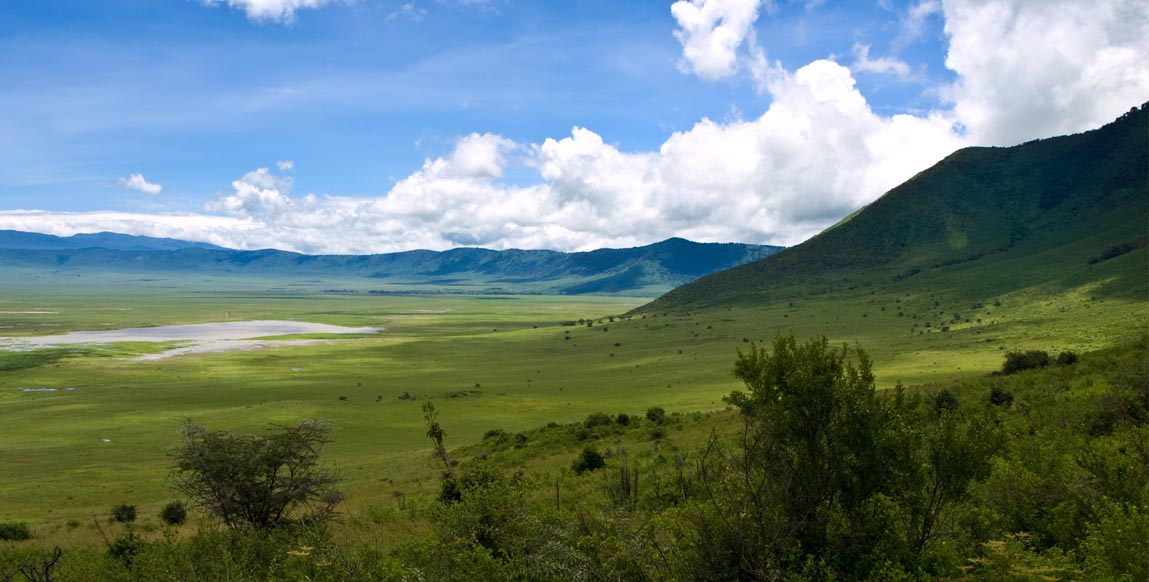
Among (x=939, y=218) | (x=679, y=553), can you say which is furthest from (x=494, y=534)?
(x=939, y=218)

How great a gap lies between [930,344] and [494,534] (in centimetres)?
7703

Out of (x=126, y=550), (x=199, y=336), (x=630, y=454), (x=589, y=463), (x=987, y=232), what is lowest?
(x=199, y=336)

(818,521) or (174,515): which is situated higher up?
(818,521)

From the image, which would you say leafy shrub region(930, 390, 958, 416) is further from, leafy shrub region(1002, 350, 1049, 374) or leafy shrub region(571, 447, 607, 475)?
leafy shrub region(571, 447, 607, 475)

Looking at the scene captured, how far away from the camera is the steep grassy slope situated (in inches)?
4429

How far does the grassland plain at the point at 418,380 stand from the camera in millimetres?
35812

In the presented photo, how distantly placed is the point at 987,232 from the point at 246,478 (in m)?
180

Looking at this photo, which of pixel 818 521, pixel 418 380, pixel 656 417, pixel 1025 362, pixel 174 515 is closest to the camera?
pixel 818 521

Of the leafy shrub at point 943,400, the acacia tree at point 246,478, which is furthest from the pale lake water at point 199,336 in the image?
the leafy shrub at point 943,400

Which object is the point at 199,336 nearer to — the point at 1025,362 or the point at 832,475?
the point at 1025,362

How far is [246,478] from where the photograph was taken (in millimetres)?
15656

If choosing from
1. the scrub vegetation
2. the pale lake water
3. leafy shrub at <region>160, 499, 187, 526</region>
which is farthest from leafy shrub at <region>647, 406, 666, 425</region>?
the pale lake water

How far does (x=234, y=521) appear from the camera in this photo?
1530 cm

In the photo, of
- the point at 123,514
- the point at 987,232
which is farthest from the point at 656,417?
the point at 987,232
